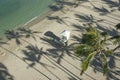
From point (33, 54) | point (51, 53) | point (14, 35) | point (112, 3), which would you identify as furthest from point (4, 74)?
point (112, 3)

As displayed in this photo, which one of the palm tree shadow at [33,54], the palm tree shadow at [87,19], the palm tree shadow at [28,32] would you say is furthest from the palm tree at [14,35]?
the palm tree shadow at [87,19]

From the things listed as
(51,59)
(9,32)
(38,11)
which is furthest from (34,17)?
(51,59)

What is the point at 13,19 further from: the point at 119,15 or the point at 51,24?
the point at 119,15

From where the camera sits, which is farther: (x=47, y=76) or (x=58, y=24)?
(x=58, y=24)

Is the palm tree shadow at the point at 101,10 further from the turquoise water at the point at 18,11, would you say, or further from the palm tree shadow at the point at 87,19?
the turquoise water at the point at 18,11

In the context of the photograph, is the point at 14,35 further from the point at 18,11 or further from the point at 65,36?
the point at 18,11

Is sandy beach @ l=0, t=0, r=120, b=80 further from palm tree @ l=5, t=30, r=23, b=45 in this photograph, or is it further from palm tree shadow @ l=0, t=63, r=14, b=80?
palm tree @ l=5, t=30, r=23, b=45
